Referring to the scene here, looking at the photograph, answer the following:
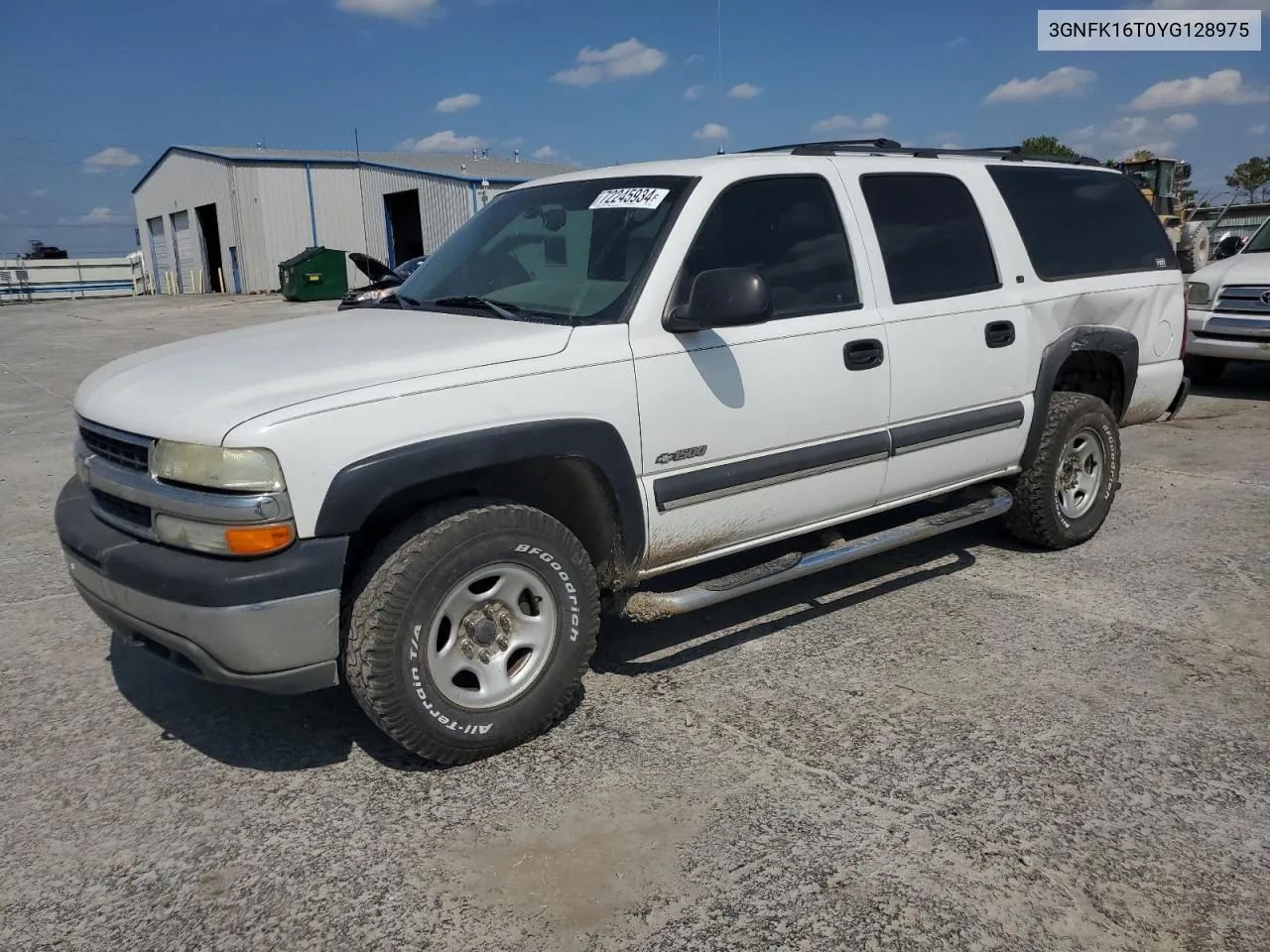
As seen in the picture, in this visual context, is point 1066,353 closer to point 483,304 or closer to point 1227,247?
point 483,304

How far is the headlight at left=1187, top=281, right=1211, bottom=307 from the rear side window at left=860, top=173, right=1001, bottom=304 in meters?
6.19

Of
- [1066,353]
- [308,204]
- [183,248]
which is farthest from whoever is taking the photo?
[183,248]

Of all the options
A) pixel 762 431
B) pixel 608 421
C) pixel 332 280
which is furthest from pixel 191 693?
pixel 332 280

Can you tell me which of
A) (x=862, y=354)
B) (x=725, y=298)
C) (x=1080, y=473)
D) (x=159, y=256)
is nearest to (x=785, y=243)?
(x=862, y=354)

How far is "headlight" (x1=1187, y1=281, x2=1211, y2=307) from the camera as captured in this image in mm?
9586

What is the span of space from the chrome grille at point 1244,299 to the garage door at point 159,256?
4279cm

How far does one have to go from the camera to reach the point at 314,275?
2958 centimetres

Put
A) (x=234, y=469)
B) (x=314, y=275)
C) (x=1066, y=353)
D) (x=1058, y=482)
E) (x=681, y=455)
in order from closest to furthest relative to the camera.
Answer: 1. (x=234, y=469)
2. (x=681, y=455)
3. (x=1066, y=353)
4. (x=1058, y=482)
5. (x=314, y=275)

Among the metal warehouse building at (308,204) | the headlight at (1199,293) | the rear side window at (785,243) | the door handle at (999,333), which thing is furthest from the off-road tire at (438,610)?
the metal warehouse building at (308,204)

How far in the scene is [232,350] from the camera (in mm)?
3543

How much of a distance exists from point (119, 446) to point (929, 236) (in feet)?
10.8

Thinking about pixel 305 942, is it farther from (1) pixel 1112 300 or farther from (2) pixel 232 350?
(1) pixel 1112 300

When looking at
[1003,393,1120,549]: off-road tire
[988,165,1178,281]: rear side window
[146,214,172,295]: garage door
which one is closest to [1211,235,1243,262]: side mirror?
[988,165,1178,281]: rear side window

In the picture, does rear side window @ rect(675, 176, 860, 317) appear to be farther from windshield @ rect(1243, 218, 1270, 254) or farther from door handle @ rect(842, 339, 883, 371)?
windshield @ rect(1243, 218, 1270, 254)
